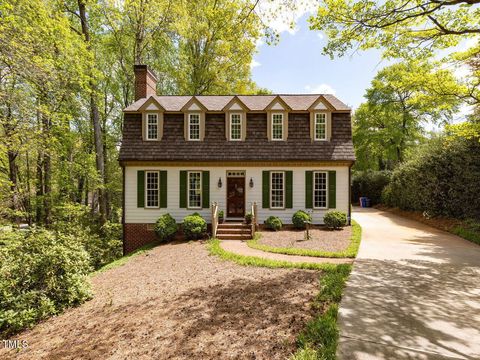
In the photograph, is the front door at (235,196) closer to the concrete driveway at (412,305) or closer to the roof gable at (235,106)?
the roof gable at (235,106)

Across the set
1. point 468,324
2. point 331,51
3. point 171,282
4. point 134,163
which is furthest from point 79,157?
point 468,324

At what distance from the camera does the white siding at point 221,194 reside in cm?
1458

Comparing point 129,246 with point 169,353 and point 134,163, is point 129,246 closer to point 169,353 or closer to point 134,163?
point 134,163

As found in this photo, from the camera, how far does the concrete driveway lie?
402cm

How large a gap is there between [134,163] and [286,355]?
13179 mm

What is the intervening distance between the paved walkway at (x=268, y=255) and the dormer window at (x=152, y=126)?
768cm

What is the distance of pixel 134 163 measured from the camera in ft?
47.9

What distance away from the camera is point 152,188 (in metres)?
14.9

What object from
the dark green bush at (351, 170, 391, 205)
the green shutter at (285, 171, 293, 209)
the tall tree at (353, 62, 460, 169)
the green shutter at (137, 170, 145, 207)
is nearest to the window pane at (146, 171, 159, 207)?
the green shutter at (137, 170, 145, 207)

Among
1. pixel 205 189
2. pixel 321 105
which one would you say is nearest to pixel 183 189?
pixel 205 189

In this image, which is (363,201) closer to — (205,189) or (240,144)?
(240,144)

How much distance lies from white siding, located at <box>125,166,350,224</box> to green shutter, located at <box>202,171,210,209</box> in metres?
0.18

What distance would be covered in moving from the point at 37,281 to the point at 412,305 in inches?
368

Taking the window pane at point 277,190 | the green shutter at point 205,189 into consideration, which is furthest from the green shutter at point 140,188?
the window pane at point 277,190
